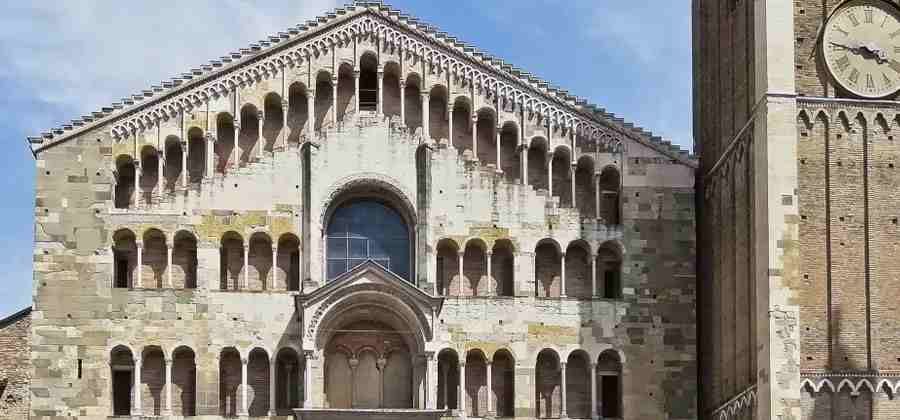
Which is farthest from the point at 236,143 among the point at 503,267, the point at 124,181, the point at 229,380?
the point at 503,267

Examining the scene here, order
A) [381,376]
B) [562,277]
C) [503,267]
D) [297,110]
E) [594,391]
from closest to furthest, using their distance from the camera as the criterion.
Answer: [594,391], [381,376], [562,277], [503,267], [297,110]

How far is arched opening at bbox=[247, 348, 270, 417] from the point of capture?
112ft

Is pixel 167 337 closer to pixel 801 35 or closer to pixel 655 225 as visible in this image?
pixel 655 225

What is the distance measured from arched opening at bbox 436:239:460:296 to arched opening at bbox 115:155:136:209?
594cm

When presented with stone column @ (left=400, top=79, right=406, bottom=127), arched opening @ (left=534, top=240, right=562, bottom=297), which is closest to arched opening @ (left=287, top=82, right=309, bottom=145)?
stone column @ (left=400, top=79, right=406, bottom=127)

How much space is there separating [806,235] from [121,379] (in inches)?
503

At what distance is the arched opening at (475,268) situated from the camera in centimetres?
3509

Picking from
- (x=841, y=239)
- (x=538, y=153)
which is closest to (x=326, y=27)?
(x=538, y=153)

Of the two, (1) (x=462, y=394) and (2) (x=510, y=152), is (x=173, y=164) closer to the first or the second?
(2) (x=510, y=152)

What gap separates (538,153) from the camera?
35.9 metres

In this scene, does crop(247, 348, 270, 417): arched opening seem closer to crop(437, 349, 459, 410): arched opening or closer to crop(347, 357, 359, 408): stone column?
crop(347, 357, 359, 408): stone column

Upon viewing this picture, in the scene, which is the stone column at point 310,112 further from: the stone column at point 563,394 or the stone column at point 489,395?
the stone column at point 563,394

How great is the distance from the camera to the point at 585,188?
118 ft

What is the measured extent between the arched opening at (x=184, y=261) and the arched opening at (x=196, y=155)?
3.78 ft
